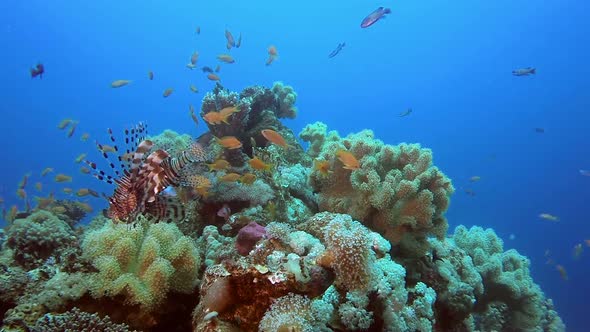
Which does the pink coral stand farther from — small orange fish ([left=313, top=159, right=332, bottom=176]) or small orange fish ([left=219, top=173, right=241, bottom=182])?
small orange fish ([left=313, top=159, right=332, bottom=176])

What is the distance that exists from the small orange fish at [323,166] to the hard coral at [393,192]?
0.27 ft

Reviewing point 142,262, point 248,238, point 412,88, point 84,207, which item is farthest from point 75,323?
point 412,88

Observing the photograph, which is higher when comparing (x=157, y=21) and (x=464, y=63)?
(x=157, y=21)

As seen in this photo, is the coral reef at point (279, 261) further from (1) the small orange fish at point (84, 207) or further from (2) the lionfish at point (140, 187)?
(1) the small orange fish at point (84, 207)

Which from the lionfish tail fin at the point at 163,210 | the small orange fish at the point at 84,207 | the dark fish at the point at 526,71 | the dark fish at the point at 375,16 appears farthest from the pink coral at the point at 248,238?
the dark fish at the point at 526,71

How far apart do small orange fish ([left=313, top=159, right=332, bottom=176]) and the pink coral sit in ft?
5.05

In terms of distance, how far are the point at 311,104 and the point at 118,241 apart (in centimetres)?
10246

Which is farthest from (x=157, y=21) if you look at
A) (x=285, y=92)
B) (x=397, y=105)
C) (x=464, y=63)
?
(x=285, y=92)

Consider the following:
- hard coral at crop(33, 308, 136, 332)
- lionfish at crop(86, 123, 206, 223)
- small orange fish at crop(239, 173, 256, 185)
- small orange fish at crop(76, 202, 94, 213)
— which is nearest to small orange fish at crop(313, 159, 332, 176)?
small orange fish at crop(239, 173, 256, 185)

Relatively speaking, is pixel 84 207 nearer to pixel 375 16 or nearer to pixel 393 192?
pixel 393 192

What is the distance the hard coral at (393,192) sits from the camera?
16.4 feet

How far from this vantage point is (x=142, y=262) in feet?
12.5

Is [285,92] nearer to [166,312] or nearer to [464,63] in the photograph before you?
[166,312]

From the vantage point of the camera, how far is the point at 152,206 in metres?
3.66
